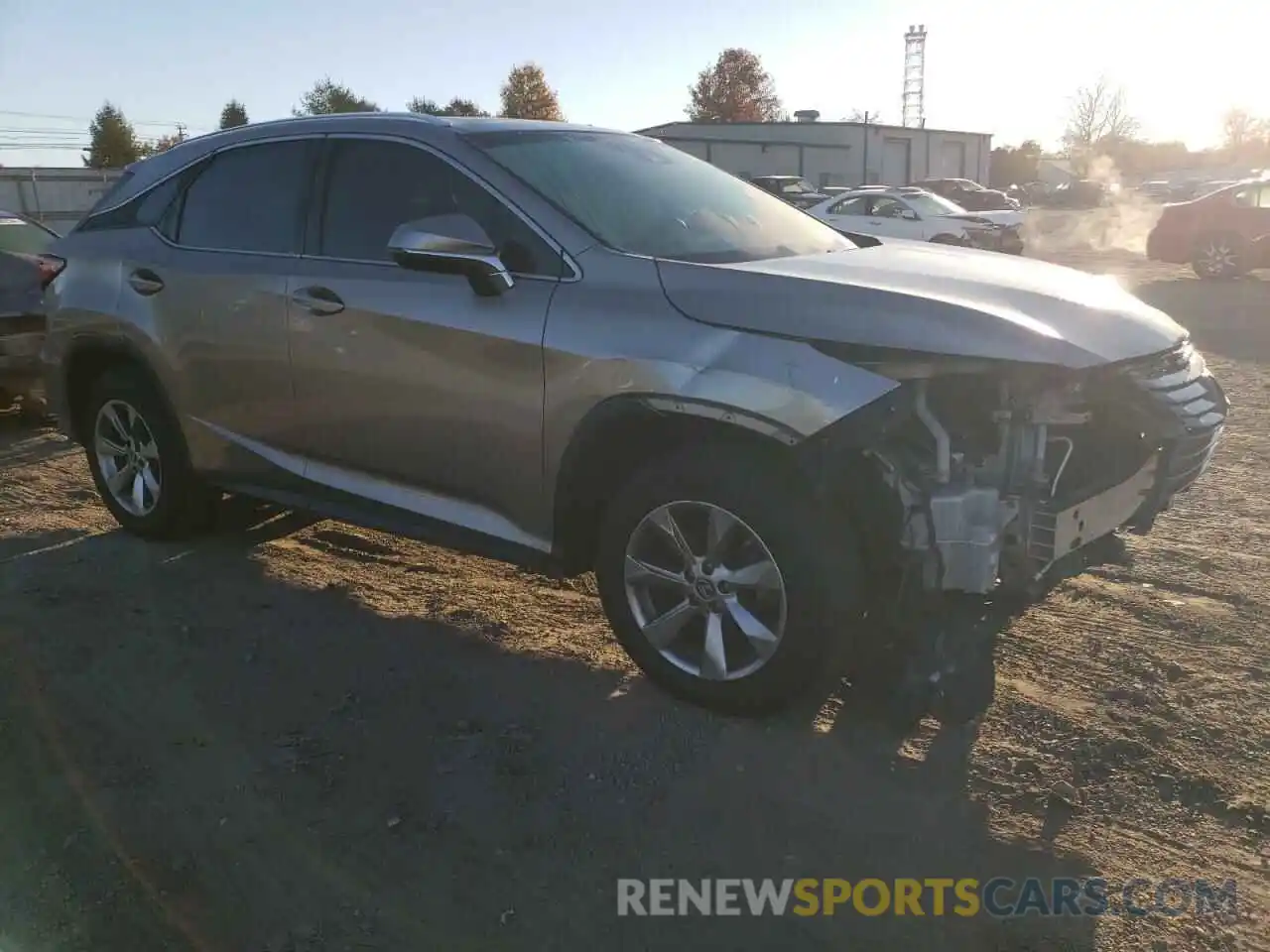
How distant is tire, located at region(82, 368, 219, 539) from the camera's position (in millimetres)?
4934

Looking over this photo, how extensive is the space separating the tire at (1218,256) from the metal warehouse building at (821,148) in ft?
105

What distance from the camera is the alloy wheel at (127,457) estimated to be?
5.09m

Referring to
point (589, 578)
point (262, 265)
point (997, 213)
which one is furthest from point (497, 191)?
point (997, 213)

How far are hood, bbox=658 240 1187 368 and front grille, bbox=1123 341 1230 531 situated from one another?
2.7 inches

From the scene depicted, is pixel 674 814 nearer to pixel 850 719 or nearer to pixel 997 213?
pixel 850 719

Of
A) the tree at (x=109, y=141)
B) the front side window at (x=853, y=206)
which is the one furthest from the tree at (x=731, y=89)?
the front side window at (x=853, y=206)

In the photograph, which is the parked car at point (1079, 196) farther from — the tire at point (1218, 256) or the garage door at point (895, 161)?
the tire at point (1218, 256)

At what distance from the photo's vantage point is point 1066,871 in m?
2.71

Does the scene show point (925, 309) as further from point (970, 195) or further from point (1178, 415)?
point (970, 195)

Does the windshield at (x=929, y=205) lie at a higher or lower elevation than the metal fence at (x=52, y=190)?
lower

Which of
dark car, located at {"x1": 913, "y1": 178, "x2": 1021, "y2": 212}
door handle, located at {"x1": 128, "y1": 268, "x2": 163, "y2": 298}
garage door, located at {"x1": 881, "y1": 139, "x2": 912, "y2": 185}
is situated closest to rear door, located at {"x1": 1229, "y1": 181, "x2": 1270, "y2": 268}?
dark car, located at {"x1": 913, "y1": 178, "x2": 1021, "y2": 212}

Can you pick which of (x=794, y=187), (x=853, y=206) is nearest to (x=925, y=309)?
(x=853, y=206)

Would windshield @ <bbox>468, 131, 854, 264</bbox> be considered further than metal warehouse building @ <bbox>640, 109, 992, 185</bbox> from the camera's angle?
No

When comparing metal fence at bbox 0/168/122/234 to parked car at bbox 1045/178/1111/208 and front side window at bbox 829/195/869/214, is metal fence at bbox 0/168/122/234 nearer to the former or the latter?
front side window at bbox 829/195/869/214
